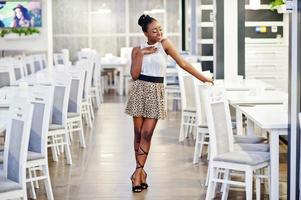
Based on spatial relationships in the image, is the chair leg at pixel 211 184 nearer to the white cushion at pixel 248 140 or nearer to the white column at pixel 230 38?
the white cushion at pixel 248 140

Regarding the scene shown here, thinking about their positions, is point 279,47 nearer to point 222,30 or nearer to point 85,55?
point 222,30

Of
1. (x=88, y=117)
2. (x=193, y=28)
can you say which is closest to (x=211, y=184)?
(x=88, y=117)

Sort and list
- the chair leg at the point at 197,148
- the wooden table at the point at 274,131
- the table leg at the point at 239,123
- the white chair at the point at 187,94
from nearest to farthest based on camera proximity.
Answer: the wooden table at the point at 274,131, the table leg at the point at 239,123, the chair leg at the point at 197,148, the white chair at the point at 187,94

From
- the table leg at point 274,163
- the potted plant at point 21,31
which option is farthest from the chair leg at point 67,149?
the potted plant at point 21,31

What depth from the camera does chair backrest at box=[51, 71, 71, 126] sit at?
7387mm

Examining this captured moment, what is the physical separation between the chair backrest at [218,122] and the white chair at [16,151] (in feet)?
4.89

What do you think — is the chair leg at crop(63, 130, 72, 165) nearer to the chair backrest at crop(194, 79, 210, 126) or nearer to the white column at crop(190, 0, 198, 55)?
the chair backrest at crop(194, 79, 210, 126)

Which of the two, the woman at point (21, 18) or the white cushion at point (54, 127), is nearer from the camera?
the white cushion at point (54, 127)

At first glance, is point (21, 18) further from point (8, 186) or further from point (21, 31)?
point (8, 186)

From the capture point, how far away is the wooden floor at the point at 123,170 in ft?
20.4

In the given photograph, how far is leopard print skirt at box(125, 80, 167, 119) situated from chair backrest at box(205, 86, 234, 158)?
0.75 meters

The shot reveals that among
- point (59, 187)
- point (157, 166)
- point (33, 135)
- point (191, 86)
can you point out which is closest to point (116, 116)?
point (191, 86)

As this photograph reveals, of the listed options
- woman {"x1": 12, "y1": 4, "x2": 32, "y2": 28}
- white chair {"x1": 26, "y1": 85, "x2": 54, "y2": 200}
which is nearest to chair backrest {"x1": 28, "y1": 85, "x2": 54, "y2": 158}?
white chair {"x1": 26, "y1": 85, "x2": 54, "y2": 200}

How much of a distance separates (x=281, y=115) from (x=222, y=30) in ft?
15.2
